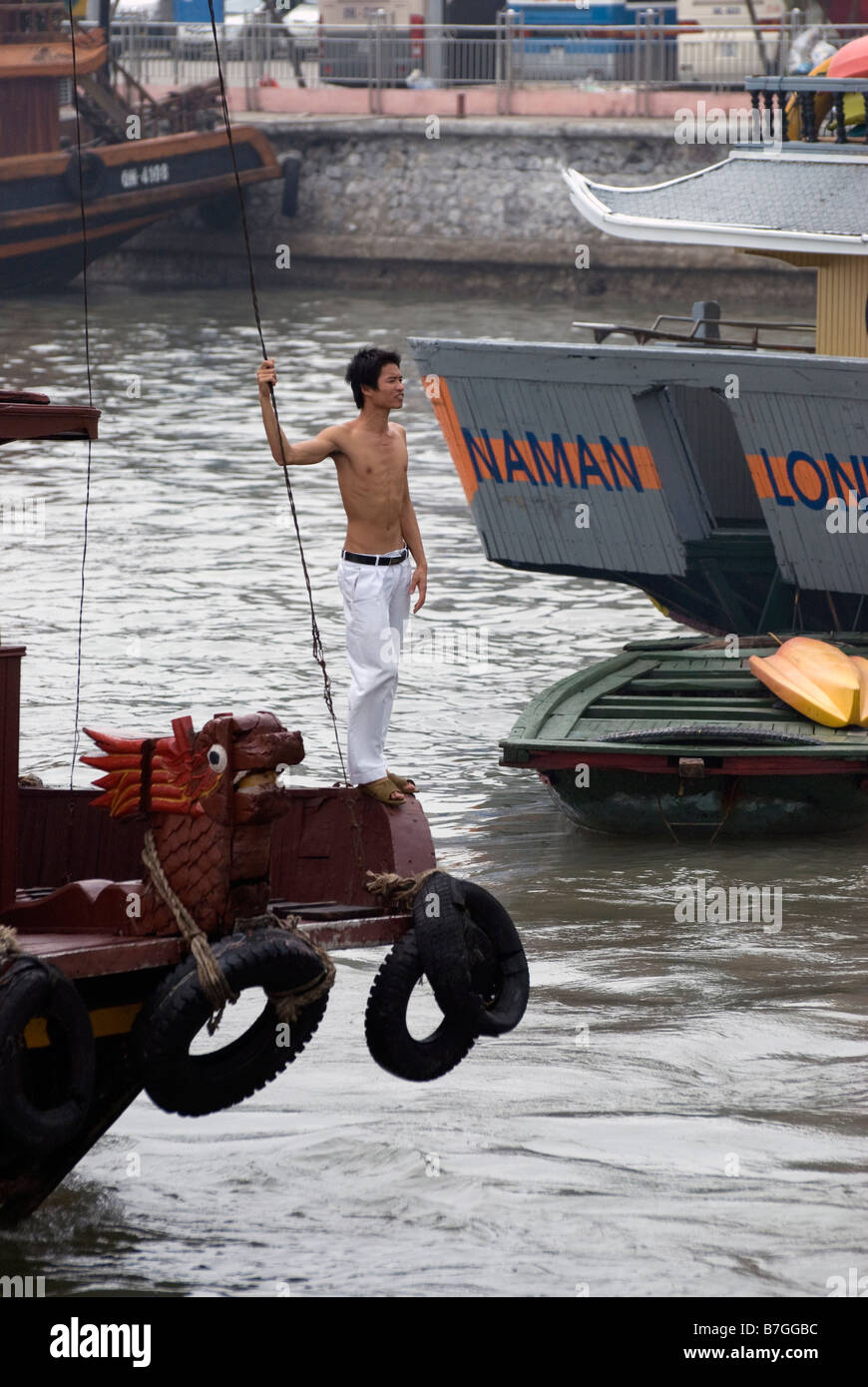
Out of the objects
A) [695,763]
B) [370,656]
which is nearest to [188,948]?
[370,656]

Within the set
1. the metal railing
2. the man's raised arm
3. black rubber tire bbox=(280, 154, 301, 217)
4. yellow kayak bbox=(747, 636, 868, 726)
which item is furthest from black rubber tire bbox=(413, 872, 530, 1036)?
black rubber tire bbox=(280, 154, 301, 217)

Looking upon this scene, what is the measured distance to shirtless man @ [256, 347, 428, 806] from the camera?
24.1 feet

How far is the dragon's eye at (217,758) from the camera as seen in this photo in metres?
6.32

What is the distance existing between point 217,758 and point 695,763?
497 cm

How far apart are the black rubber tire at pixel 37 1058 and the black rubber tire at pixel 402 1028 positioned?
993mm

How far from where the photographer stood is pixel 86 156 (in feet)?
116

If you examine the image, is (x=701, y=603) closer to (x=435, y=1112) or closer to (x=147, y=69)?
(x=435, y=1112)

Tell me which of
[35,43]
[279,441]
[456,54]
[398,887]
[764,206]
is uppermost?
Result: [35,43]

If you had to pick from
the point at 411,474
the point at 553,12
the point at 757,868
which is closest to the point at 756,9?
the point at 553,12

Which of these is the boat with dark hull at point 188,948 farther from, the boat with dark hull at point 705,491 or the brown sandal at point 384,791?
the boat with dark hull at point 705,491

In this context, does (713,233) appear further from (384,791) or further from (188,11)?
(188,11)

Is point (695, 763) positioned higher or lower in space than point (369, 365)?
lower
